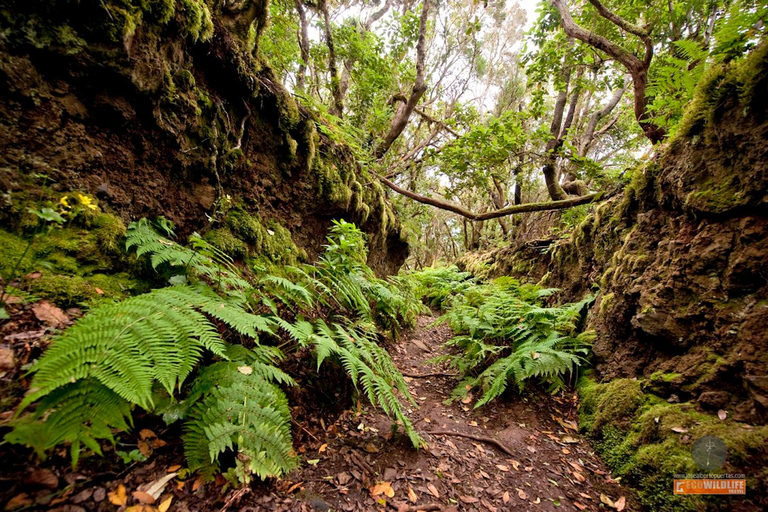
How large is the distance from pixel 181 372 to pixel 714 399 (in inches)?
146

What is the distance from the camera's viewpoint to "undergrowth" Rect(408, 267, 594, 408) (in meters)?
3.25

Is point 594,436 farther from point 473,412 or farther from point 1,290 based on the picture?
point 1,290

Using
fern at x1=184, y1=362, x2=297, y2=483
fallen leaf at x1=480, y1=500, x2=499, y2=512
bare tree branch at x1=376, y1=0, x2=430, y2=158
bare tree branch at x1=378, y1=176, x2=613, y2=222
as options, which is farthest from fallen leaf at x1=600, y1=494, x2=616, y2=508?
bare tree branch at x1=376, y1=0, x2=430, y2=158

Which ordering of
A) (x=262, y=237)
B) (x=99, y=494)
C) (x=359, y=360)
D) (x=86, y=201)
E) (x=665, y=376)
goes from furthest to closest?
(x=262, y=237)
(x=665, y=376)
(x=359, y=360)
(x=86, y=201)
(x=99, y=494)

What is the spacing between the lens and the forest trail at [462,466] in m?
1.87

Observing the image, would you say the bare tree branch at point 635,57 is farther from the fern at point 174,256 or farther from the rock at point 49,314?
the rock at point 49,314

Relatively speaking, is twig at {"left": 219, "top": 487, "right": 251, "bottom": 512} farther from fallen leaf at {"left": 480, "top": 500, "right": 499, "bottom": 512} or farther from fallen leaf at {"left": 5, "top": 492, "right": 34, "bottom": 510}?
fallen leaf at {"left": 480, "top": 500, "right": 499, "bottom": 512}

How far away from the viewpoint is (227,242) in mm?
2896

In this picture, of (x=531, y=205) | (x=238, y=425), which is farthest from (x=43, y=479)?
(x=531, y=205)

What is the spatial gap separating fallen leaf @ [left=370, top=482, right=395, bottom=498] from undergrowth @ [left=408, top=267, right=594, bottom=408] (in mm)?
1484

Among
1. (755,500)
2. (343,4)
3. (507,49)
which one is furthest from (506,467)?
(507,49)

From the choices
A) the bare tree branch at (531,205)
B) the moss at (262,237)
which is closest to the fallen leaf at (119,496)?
the moss at (262,237)

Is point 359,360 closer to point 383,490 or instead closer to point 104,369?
point 383,490

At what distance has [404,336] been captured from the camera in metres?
5.40
